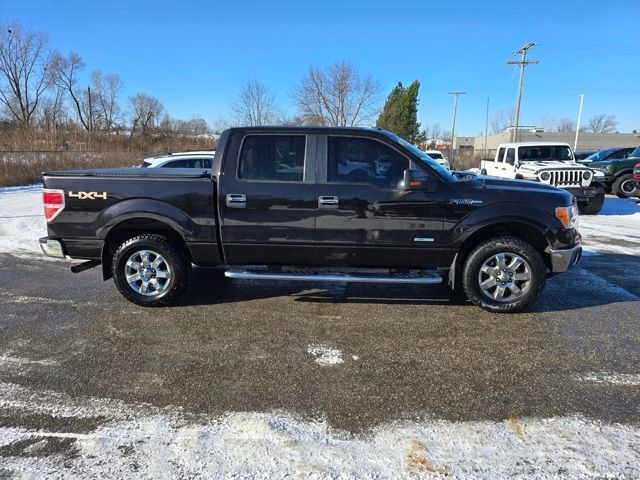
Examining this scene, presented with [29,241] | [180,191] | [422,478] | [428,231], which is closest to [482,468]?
[422,478]

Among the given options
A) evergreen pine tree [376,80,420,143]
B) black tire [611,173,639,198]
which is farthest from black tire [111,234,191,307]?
evergreen pine tree [376,80,420,143]

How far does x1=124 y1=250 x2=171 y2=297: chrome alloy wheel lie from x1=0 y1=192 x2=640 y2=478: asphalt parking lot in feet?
0.84

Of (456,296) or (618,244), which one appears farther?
(618,244)

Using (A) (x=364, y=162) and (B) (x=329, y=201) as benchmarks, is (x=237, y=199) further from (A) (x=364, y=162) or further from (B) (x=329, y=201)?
(A) (x=364, y=162)

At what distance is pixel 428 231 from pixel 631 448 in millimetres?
2537

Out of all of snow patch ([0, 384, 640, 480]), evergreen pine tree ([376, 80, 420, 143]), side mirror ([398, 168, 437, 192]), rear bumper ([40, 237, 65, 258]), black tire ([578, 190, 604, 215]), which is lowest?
snow patch ([0, 384, 640, 480])

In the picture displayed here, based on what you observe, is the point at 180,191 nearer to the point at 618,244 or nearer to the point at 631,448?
the point at 631,448

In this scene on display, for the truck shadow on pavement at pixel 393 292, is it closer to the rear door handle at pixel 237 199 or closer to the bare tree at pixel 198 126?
the rear door handle at pixel 237 199

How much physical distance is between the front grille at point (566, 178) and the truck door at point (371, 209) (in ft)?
28.8

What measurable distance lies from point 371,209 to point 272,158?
3.90ft

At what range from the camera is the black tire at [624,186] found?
16344 millimetres

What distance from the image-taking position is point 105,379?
350cm

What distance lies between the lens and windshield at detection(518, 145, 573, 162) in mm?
13359

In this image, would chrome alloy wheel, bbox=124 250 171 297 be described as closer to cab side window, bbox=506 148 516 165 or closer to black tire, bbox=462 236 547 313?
black tire, bbox=462 236 547 313
